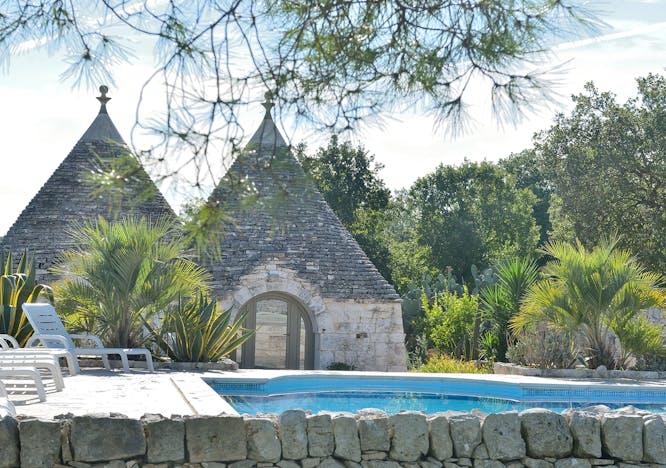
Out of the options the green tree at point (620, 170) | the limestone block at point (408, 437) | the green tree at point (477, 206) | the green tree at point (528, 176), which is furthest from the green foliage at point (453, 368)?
the green tree at point (528, 176)

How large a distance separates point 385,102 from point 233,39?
956 millimetres

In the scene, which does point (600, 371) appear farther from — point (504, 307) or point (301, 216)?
point (301, 216)

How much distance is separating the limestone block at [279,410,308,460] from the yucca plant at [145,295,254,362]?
22.0 ft

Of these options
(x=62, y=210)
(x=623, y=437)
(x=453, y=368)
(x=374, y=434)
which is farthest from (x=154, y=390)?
(x=62, y=210)

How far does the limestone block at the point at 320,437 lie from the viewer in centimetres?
688

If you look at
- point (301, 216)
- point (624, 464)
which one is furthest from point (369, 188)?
point (624, 464)

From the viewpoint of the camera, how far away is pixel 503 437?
712 cm

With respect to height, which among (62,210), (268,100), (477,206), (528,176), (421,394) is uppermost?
(528,176)

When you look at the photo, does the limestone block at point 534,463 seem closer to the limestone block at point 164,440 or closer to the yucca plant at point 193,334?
the limestone block at point 164,440

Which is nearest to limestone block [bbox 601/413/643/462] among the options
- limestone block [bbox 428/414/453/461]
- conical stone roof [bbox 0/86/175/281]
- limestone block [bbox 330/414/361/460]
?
limestone block [bbox 428/414/453/461]

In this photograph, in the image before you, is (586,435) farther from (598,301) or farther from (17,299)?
(17,299)

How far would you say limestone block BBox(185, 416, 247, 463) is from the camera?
669cm

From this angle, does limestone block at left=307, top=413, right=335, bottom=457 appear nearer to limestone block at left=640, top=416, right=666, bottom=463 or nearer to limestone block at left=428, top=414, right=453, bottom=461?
limestone block at left=428, top=414, right=453, bottom=461

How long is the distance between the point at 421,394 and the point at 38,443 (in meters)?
7.13
